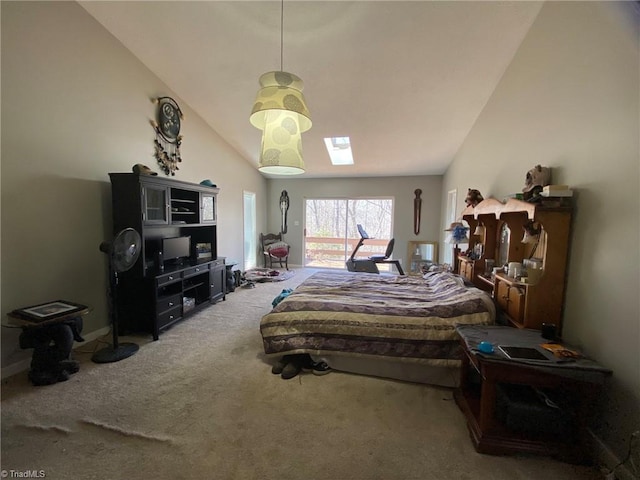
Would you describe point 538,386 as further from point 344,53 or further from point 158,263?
point 158,263

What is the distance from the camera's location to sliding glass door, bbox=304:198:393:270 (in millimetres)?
7196

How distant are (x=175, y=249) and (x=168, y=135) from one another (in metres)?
1.65

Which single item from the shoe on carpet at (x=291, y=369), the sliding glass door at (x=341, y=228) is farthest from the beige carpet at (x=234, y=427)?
the sliding glass door at (x=341, y=228)

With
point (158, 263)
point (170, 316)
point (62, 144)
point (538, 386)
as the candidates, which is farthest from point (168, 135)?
point (538, 386)

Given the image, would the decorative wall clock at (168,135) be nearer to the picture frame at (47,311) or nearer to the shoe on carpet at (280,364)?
the picture frame at (47,311)

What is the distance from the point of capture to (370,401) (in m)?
2.05

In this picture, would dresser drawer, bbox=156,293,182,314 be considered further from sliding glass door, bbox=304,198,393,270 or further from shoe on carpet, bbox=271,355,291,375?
sliding glass door, bbox=304,198,393,270

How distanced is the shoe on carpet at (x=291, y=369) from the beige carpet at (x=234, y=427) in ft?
0.15

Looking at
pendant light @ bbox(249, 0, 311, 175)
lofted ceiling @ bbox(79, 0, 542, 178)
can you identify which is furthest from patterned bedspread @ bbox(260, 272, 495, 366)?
lofted ceiling @ bbox(79, 0, 542, 178)

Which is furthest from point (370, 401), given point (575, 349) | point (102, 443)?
point (102, 443)

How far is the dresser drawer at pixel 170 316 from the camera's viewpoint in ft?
10.1

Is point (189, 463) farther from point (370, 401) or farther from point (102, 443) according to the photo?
point (370, 401)

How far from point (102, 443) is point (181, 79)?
4.05 meters

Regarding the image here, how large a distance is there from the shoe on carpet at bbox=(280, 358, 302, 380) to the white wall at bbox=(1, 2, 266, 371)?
2251 millimetres
